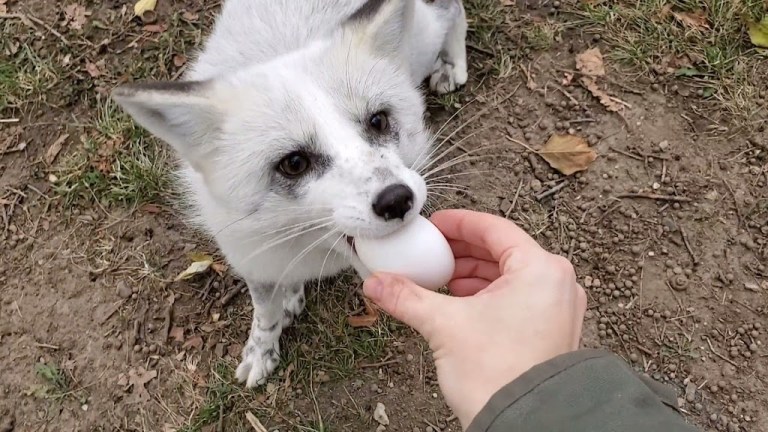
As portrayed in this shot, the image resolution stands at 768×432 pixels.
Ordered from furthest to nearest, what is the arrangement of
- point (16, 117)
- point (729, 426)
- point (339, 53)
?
1. point (16, 117)
2. point (729, 426)
3. point (339, 53)

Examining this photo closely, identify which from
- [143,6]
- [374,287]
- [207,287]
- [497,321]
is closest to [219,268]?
[207,287]

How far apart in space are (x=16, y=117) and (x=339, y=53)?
2.80 meters

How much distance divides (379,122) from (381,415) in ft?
5.72

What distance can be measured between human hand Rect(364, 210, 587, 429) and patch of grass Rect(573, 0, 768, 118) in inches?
105

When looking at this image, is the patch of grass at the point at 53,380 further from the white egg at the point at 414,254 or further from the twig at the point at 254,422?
the white egg at the point at 414,254

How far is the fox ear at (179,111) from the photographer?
7.04ft

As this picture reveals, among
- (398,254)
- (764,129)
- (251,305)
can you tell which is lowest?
(251,305)

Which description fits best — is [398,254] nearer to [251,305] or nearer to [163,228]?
[251,305]

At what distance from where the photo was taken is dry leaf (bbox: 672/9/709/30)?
404 centimetres

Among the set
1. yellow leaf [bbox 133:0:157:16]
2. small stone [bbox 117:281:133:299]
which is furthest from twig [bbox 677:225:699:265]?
yellow leaf [bbox 133:0:157:16]

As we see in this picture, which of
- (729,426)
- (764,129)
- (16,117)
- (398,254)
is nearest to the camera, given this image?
(398,254)

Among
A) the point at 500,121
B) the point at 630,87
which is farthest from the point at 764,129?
the point at 500,121

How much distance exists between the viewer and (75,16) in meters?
4.33

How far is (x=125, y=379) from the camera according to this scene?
352 cm
